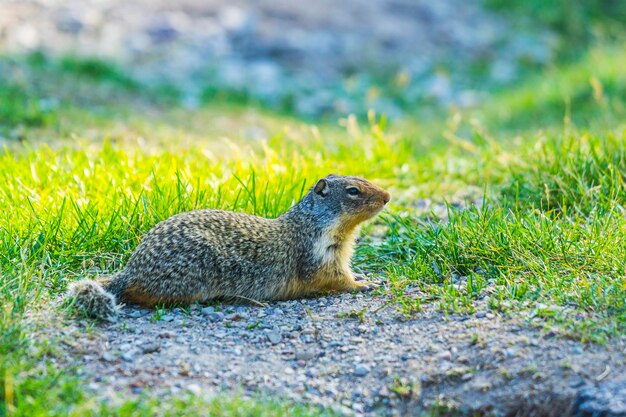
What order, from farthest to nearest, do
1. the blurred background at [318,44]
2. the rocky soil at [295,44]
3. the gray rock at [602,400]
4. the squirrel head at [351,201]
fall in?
the rocky soil at [295,44], the blurred background at [318,44], the squirrel head at [351,201], the gray rock at [602,400]

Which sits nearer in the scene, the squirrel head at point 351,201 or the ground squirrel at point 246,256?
the ground squirrel at point 246,256

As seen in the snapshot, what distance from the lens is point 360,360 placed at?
417 centimetres

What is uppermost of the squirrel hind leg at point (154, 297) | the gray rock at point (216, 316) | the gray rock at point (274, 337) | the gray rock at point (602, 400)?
the gray rock at point (602, 400)

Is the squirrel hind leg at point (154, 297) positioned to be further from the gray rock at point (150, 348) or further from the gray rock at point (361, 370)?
the gray rock at point (361, 370)

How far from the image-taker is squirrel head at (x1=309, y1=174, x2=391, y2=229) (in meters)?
5.17

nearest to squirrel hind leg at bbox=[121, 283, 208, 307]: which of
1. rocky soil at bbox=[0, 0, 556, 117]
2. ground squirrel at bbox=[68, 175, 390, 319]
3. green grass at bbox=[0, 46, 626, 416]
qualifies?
ground squirrel at bbox=[68, 175, 390, 319]

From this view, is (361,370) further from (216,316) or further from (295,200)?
(295,200)

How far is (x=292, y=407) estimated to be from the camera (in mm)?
3725

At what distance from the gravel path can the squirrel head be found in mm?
710

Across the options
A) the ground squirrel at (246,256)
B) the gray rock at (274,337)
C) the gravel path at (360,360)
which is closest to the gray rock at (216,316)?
the gravel path at (360,360)

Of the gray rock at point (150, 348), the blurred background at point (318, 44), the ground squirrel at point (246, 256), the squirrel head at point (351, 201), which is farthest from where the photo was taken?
the blurred background at point (318, 44)

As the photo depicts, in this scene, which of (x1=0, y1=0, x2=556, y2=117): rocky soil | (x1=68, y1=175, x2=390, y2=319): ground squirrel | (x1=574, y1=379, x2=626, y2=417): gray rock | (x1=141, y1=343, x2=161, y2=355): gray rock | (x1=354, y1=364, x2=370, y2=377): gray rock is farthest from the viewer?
(x1=0, y1=0, x2=556, y2=117): rocky soil

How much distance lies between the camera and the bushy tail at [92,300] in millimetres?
4379

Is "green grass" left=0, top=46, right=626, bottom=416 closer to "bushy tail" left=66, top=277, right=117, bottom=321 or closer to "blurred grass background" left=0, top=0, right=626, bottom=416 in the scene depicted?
"blurred grass background" left=0, top=0, right=626, bottom=416
